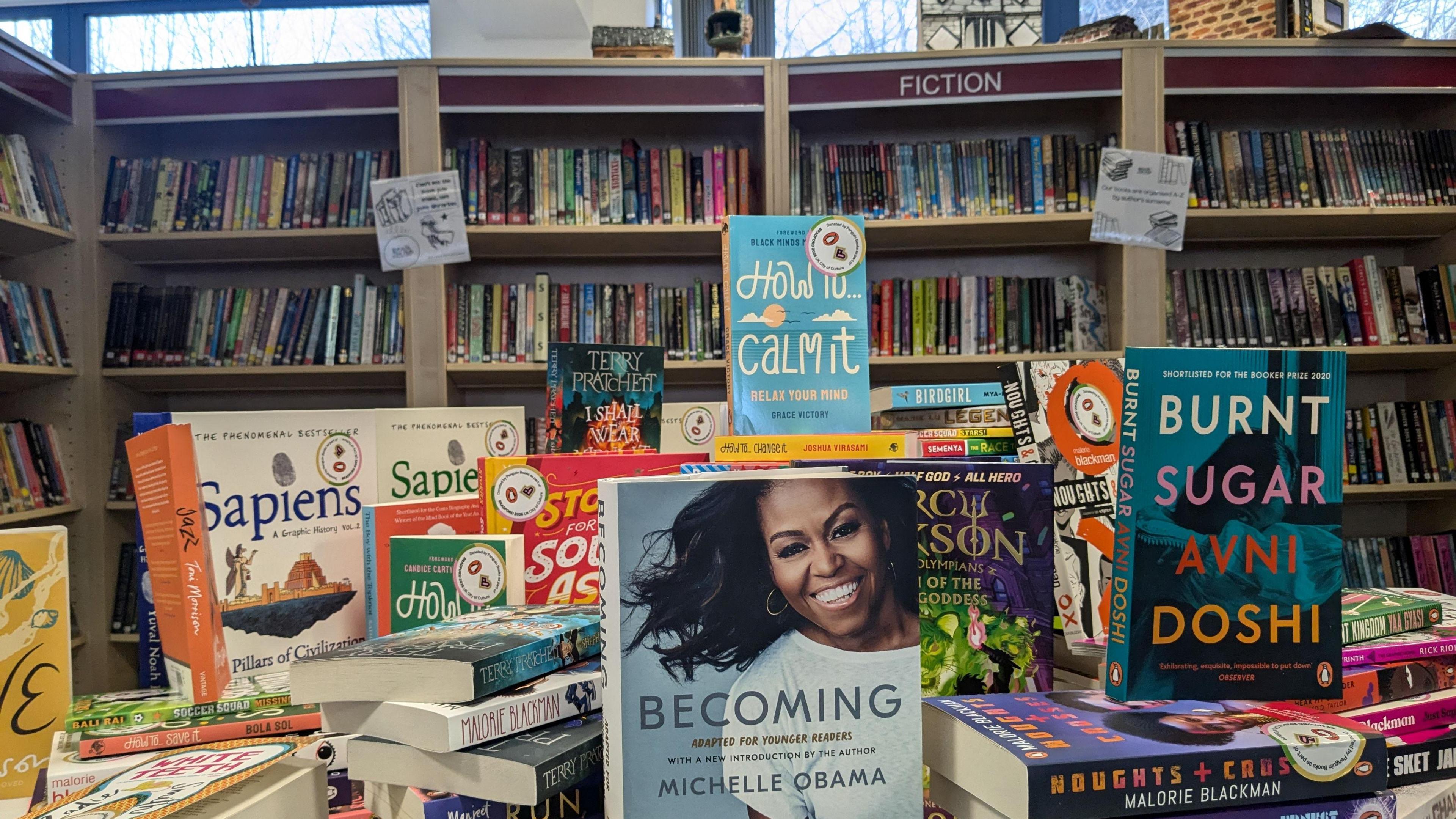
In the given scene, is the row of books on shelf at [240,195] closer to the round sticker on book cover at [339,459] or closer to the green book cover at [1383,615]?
the round sticker on book cover at [339,459]

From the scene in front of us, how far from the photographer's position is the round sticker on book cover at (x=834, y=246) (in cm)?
121

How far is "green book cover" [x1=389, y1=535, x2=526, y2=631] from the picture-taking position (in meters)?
1.04

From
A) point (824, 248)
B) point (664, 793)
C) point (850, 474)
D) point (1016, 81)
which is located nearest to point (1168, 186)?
point (1016, 81)

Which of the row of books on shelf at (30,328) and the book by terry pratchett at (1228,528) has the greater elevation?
the row of books on shelf at (30,328)

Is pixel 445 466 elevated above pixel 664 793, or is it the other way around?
pixel 445 466

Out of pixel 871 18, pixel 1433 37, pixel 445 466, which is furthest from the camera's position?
pixel 871 18

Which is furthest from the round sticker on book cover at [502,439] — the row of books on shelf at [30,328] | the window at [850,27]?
the window at [850,27]

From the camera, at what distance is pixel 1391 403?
2.99 m

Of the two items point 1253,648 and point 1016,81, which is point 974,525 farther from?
point 1016,81

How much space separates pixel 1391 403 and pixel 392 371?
337 cm

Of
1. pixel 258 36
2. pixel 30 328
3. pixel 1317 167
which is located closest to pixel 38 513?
pixel 30 328

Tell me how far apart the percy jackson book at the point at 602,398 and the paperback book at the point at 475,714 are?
22.4 inches

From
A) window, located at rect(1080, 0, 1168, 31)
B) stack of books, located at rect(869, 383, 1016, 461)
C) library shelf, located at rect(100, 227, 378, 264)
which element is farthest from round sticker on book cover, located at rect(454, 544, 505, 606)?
window, located at rect(1080, 0, 1168, 31)

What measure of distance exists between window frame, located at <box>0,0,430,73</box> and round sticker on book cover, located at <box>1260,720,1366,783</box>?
402 centimetres
